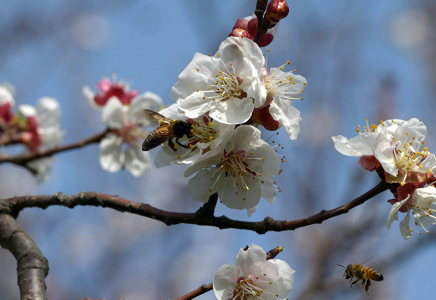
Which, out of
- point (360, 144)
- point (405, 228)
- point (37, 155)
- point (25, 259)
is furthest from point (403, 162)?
point (37, 155)

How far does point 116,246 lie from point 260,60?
776cm

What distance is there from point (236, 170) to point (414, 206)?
2.37 feet

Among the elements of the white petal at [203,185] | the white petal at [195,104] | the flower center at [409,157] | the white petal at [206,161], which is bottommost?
the flower center at [409,157]

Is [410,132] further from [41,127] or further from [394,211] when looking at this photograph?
[41,127]

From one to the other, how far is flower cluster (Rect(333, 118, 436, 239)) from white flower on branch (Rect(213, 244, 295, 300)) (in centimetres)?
47

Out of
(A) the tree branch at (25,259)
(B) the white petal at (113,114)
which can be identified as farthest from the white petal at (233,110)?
(B) the white petal at (113,114)

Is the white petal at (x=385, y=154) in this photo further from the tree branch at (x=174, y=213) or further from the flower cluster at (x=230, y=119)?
the flower cluster at (x=230, y=119)

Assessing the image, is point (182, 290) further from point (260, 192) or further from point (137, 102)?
point (260, 192)

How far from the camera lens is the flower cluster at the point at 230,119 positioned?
1.67m

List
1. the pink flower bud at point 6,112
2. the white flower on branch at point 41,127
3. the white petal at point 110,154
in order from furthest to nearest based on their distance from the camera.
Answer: the white petal at point 110,154, the white flower on branch at point 41,127, the pink flower bud at point 6,112

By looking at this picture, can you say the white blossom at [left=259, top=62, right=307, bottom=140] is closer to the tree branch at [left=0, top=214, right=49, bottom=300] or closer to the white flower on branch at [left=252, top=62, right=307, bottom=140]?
the white flower on branch at [left=252, top=62, right=307, bottom=140]

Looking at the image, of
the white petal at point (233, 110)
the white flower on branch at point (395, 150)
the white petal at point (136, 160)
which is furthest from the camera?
the white petal at point (136, 160)

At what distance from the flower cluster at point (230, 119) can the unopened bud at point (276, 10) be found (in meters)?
0.14

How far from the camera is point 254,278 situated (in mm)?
1788
